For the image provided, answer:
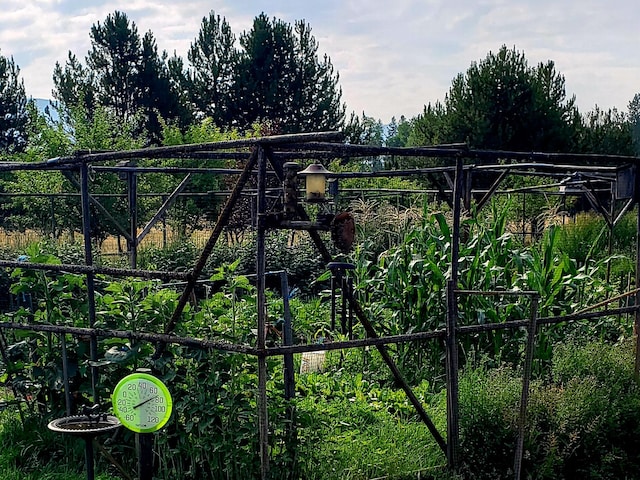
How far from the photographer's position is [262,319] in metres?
3.51

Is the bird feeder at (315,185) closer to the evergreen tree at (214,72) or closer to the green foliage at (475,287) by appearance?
the green foliage at (475,287)

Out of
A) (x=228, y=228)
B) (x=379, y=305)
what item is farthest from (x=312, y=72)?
(x=379, y=305)

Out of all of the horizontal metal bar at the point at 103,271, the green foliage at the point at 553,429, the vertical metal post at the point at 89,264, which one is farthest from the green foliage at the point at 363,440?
the vertical metal post at the point at 89,264

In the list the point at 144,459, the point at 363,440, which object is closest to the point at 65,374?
the point at 144,459

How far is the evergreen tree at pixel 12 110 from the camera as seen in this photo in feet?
74.2

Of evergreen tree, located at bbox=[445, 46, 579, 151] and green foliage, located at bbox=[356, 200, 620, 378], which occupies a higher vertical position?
evergreen tree, located at bbox=[445, 46, 579, 151]

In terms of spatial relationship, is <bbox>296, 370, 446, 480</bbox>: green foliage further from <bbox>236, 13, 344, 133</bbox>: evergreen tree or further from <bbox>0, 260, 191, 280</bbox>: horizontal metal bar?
<bbox>236, 13, 344, 133</bbox>: evergreen tree

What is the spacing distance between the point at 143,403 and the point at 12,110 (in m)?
22.6

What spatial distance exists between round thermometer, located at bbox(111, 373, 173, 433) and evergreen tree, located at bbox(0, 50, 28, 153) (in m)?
21.8

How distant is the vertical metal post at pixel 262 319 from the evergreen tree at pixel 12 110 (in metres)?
21.7

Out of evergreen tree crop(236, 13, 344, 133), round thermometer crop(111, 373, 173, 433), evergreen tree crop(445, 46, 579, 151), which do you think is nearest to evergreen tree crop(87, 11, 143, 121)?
evergreen tree crop(236, 13, 344, 133)

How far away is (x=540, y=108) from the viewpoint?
69.9ft

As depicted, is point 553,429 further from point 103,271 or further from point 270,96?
point 270,96

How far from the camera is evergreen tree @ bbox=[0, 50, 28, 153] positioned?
22609 mm
